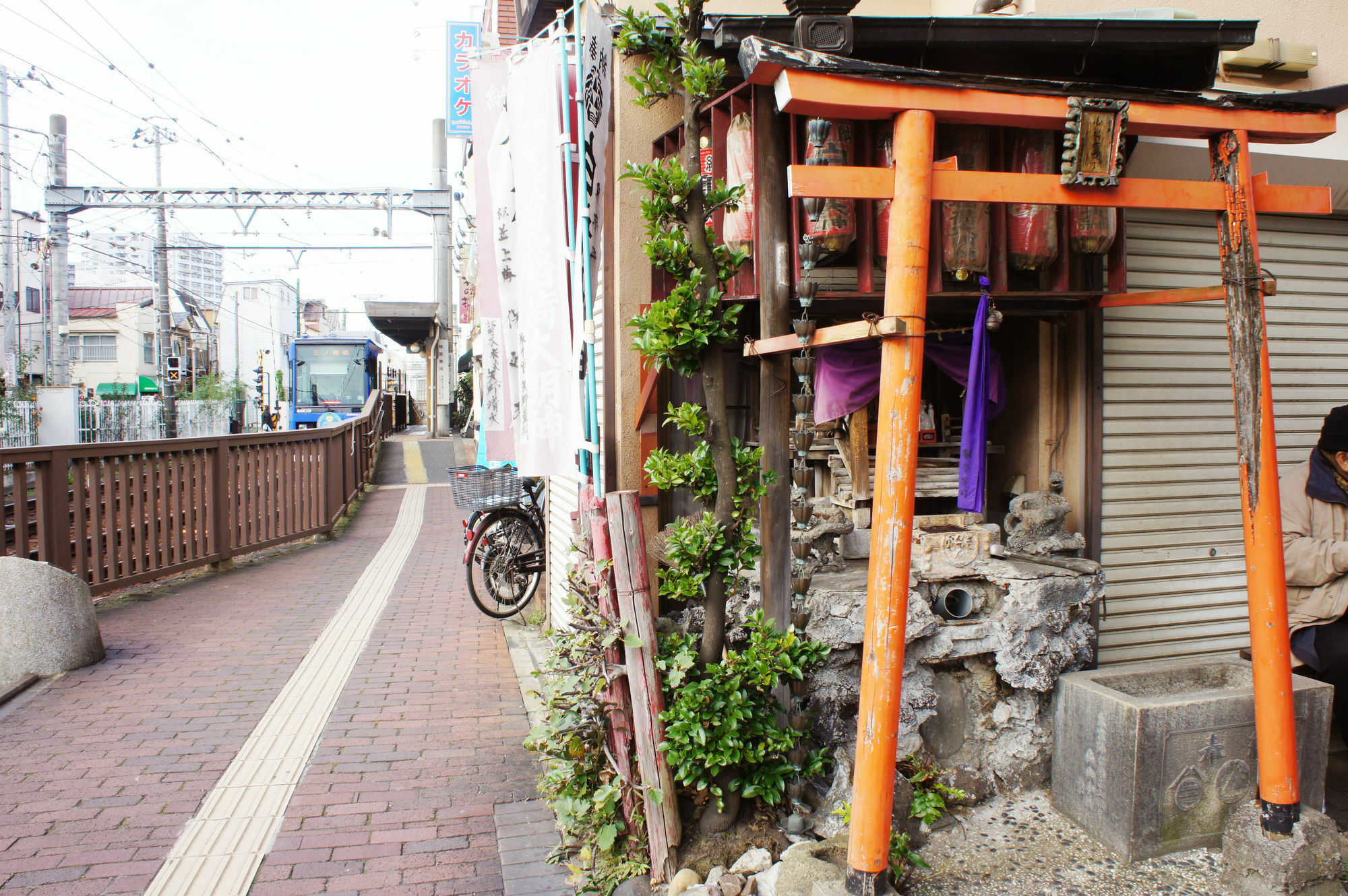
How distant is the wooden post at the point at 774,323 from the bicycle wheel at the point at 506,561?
4694mm

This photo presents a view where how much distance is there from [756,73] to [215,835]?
449 cm

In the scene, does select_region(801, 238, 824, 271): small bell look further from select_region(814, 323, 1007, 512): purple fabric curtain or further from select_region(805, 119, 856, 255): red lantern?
select_region(814, 323, 1007, 512): purple fabric curtain

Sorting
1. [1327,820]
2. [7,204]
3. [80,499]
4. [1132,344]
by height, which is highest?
[7,204]

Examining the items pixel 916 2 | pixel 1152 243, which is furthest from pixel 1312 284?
pixel 916 2

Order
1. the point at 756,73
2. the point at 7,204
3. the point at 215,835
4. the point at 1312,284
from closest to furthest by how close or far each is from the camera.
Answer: the point at 756,73, the point at 215,835, the point at 1312,284, the point at 7,204

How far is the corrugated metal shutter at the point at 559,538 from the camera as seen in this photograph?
643 cm

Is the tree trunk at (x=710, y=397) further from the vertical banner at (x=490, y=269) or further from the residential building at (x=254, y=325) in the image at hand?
the residential building at (x=254, y=325)

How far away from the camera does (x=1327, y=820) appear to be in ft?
11.3

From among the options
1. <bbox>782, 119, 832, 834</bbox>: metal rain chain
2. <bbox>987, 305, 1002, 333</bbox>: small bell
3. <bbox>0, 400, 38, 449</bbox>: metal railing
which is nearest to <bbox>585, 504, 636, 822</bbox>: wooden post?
<bbox>782, 119, 832, 834</bbox>: metal rain chain

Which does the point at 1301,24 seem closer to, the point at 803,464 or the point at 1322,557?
the point at 1322,557

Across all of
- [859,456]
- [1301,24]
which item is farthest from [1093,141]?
[1301,24]

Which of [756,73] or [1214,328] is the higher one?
[756,73]

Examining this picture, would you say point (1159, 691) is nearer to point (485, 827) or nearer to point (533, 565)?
point (485, 827)

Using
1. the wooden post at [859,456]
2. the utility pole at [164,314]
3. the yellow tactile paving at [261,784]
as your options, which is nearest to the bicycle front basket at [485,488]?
the yellow tactile paving at [261,784]
